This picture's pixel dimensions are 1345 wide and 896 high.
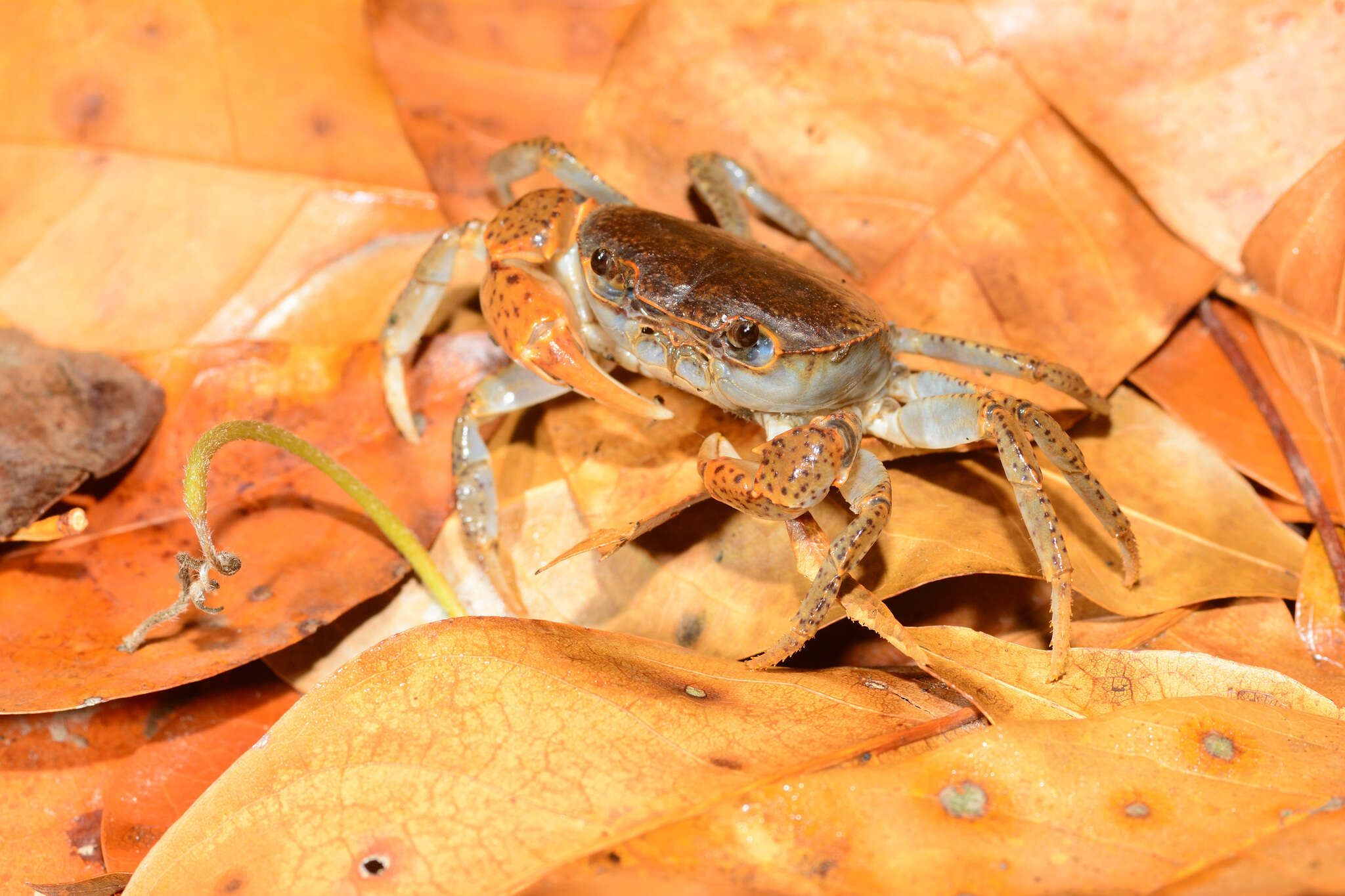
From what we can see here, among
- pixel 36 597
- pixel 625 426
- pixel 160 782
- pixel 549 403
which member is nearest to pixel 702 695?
pixel 625 426

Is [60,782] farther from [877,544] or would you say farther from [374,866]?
[877,544]

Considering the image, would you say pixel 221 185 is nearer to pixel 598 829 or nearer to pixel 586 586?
pixel 586 586

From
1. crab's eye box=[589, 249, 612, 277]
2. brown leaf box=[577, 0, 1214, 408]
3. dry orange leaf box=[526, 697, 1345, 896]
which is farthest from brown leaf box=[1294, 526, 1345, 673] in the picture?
crab's eye box=[589, 249, 612, 277]

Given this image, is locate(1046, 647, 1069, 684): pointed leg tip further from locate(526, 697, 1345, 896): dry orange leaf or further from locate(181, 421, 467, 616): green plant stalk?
locate(181, 421, 467, 616): green plant stalk

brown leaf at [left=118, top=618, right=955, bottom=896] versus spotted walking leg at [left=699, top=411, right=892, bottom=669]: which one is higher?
spotted walking leg at [left=699, top=411, right=892, bottom=669]

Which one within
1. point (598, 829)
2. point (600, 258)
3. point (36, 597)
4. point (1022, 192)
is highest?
point (1022, 192)

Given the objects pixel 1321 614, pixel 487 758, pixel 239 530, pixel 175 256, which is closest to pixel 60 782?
pixel 239 530
